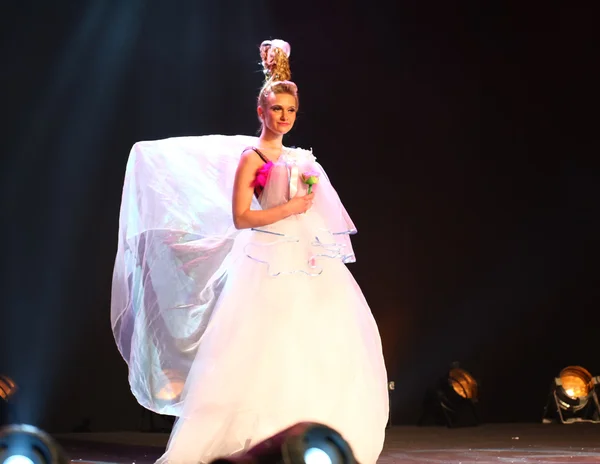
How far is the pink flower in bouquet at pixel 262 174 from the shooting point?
2.48 m

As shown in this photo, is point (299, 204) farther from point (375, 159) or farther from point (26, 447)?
point (375, 159)

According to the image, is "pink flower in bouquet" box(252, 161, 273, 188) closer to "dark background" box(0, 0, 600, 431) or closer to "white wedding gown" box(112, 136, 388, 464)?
"white wedding gown" box(112, 136, 388, 464)

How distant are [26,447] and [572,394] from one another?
13.1 feet

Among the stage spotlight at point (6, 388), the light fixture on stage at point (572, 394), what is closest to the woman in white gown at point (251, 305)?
the stage spotlight at point (6, 388)

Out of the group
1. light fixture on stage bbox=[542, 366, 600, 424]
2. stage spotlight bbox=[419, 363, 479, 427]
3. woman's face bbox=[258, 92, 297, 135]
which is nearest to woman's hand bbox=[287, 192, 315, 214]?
woman's face bbox=[258, 92, 297, 135]

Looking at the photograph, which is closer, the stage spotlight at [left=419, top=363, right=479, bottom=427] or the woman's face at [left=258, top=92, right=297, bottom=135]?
the woman's face at [left=258, top=92, right=297, bottom=135]

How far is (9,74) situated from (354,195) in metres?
2.02

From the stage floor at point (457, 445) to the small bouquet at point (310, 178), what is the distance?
120 cm

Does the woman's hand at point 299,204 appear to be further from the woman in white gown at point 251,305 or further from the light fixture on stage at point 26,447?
the light fixture on stage at point 26,447

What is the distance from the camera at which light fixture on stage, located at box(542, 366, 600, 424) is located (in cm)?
517

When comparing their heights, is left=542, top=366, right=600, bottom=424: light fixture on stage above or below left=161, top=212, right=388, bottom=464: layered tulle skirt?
below

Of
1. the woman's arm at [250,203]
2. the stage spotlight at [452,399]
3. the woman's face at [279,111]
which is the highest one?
the woman's face at [279,111]

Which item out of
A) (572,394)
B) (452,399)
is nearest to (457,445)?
(452,399)

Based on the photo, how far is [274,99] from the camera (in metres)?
2.51
